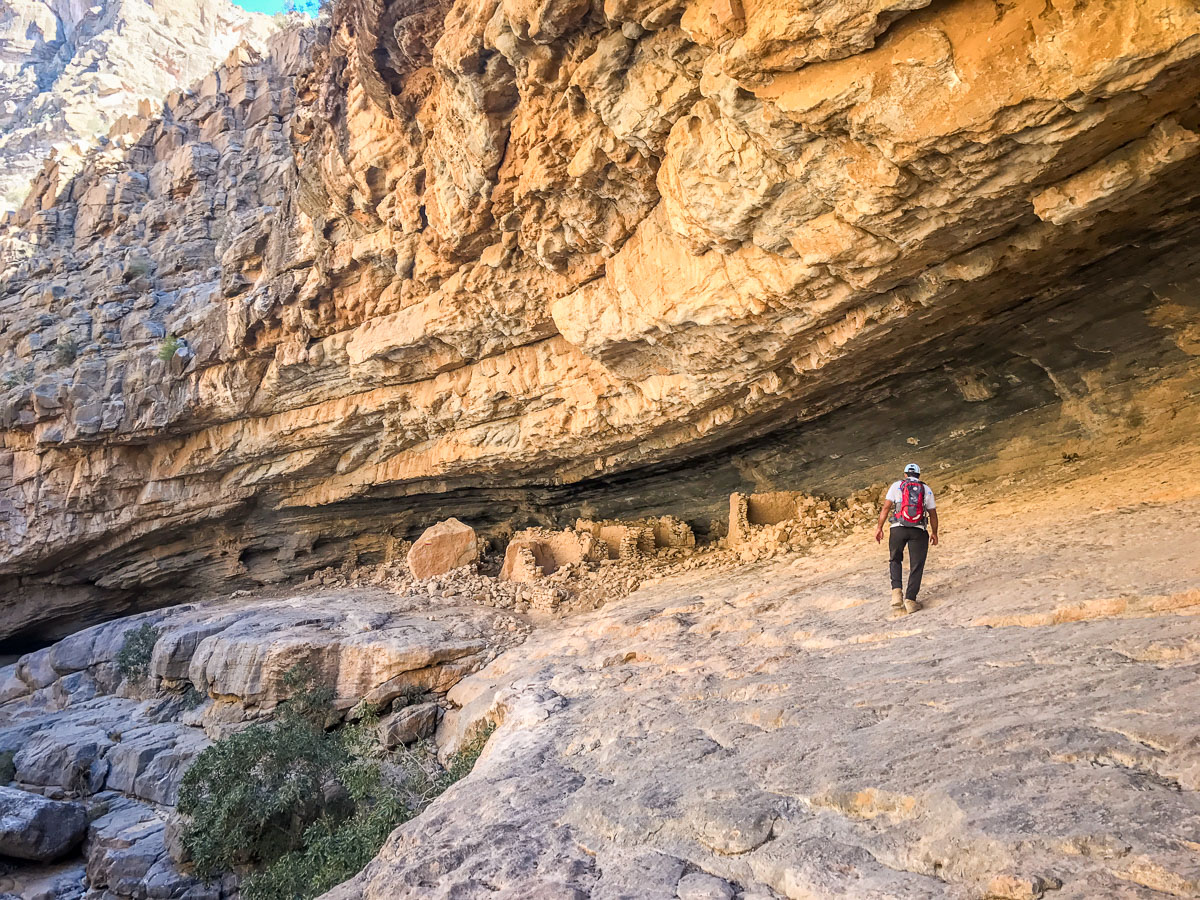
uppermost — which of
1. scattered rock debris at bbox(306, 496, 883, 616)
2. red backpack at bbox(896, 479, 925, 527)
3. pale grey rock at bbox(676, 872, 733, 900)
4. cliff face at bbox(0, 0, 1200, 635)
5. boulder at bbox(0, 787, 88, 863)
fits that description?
cliff face at bbox(0, 0, 1200, 635)

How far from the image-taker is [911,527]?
16.2 ft

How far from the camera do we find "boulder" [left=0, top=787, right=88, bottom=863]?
857 cm

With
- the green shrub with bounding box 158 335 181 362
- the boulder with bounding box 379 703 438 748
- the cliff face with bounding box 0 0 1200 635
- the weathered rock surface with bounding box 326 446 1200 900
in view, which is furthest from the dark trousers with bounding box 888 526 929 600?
the green shrub with bounding box 158 335 181 362

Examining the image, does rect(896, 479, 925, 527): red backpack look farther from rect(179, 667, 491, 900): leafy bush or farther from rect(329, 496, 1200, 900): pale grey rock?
rect(179, 667, 491, 900): leafy bush

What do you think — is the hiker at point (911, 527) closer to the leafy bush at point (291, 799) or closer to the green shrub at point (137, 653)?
the leafy bush at point (291, 799)

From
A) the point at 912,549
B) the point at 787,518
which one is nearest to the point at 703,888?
the point at 912,549

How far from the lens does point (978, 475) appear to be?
28.3 feet

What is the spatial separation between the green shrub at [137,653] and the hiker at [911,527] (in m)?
11.4

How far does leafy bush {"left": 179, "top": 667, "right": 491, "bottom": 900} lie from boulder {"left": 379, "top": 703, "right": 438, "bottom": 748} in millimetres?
151

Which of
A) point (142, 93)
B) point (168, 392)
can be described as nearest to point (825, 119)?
point (168, 392)

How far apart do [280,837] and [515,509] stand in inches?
319

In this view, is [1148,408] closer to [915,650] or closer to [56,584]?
[915,650]

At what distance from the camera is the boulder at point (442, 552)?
1151 centimetres

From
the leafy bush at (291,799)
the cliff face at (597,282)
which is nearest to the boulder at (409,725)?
the leafy bush at (291,799)
